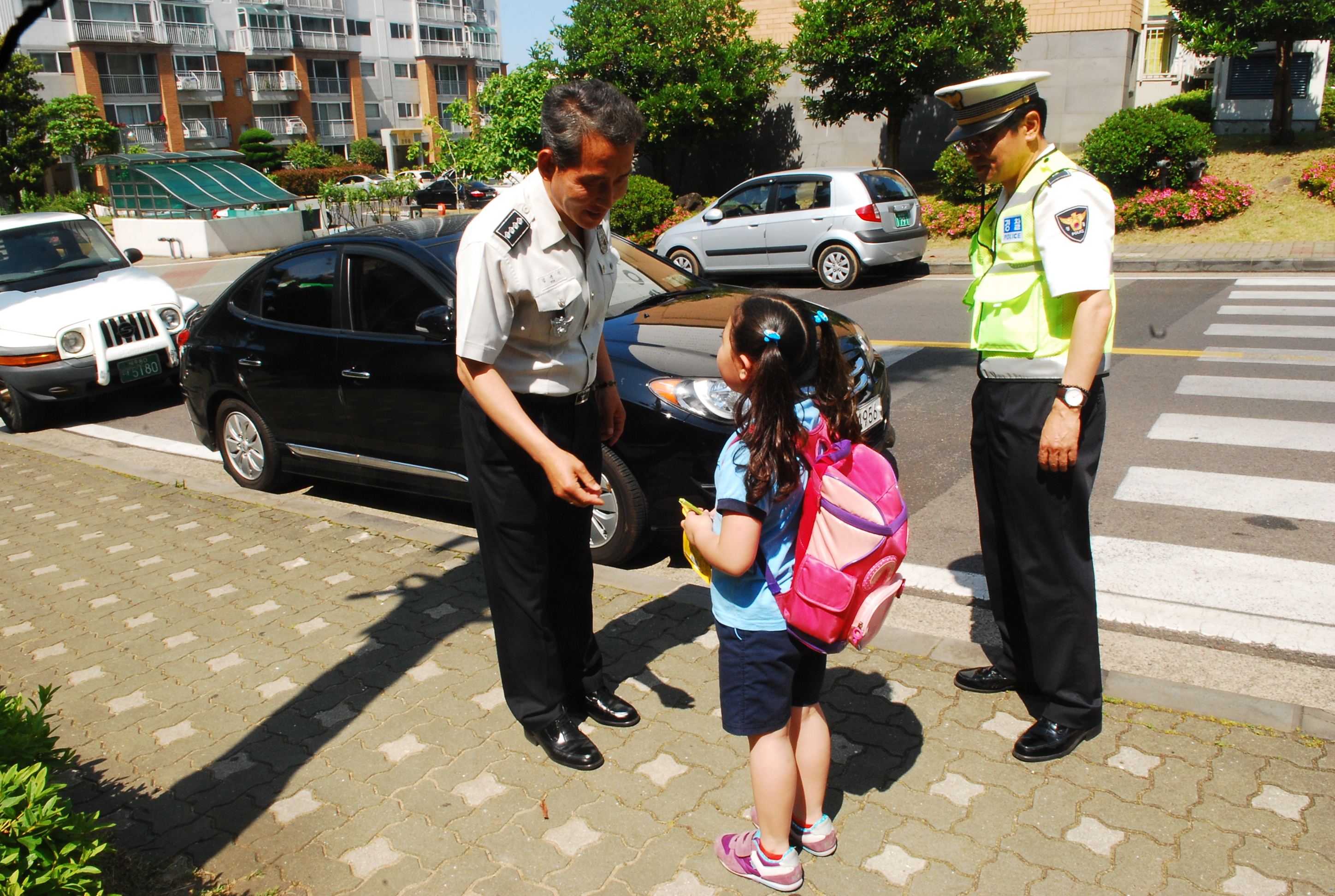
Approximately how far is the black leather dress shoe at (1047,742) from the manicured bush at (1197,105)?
21.7 metres

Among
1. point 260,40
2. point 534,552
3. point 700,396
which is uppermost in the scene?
point 260,40

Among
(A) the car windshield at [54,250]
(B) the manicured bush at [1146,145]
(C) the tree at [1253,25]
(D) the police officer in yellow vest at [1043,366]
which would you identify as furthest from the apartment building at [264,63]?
(D) the police officer in yellow vest at [1043,366]

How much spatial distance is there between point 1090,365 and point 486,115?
2599cm

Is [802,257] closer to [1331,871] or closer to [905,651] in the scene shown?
[905,651]

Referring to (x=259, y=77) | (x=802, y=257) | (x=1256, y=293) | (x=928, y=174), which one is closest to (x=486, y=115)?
(x=928, y=174)

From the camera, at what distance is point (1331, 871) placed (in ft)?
8.15

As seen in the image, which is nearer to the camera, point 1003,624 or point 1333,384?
point 1003,624

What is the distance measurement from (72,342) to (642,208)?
11.4 meters

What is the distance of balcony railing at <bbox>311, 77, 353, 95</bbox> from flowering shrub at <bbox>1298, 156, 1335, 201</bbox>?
61.4m

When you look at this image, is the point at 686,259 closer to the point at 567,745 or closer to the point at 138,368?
the point at 138,368

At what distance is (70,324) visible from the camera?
28.8 ft

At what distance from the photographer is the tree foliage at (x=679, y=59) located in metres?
20.8

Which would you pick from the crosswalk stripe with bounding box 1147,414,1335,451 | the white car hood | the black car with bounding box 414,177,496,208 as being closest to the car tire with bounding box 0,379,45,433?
the white car hood

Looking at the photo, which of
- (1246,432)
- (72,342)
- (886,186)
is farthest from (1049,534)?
(886,186)
